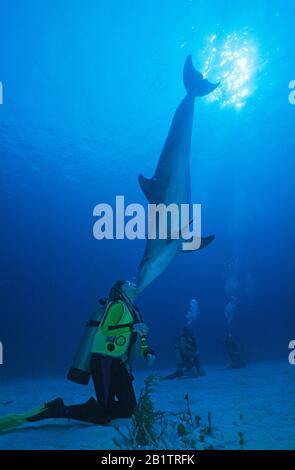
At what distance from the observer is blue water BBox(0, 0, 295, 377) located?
576 inches

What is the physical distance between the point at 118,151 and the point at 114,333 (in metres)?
23.8

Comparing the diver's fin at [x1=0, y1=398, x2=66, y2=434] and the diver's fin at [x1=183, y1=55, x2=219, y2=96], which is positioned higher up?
the diver's fin at [x1=183, y1=55, x2=219, y2=96]

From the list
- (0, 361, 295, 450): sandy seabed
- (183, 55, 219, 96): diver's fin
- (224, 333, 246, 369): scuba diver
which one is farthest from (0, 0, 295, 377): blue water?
(0, 361, 295, 450): sandy seabed

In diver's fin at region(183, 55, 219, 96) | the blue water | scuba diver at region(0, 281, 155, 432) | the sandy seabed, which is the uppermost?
the blue water

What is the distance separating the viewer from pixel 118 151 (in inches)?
1059

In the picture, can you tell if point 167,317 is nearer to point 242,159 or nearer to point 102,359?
point 242,159

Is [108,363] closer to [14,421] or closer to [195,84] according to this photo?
[14,421]

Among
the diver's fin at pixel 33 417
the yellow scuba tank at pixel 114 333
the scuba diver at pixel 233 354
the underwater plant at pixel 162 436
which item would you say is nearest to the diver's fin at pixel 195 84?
the yellow scuba tank at pixel 114 333

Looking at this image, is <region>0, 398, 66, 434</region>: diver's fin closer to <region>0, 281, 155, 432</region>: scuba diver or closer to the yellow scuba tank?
<region>0, 281, 155, 432</region>: scuba diver

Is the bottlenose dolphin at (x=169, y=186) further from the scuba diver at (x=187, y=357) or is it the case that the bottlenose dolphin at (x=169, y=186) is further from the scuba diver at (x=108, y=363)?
the scuba diver at (x=187, y=357)

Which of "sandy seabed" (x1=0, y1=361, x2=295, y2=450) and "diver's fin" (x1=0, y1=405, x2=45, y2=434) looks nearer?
"sandy seabed" (x1=0, y1=361, x2=295, y2=450)

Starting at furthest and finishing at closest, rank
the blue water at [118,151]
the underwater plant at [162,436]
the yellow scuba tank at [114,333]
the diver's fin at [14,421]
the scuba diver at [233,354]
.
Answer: the blue water at [118,151], the scuba diver at [233,354], the diver's fin at [14,421], the yellow scuba tank at [114,333], the underwater plant at [162,436]

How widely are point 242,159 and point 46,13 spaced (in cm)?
2187

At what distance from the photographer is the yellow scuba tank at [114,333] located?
4383 mm
